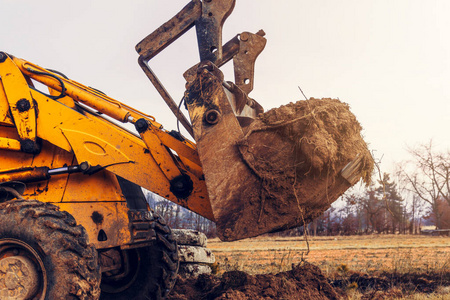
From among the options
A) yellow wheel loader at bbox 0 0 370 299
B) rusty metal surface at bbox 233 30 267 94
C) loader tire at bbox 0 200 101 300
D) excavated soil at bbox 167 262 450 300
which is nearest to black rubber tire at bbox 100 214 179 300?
yellow wheel loader at bbox 0 0 370 299

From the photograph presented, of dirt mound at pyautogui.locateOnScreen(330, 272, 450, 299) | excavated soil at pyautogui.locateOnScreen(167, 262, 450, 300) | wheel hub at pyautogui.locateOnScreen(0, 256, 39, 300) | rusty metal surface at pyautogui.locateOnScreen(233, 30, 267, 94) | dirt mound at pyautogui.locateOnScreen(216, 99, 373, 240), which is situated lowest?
dirt mound at pyautogui.locateOnScreen(330, 272, 450, 299)

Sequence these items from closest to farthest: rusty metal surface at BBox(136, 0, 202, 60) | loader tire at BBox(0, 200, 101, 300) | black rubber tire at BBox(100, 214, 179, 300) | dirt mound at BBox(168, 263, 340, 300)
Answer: loader tire at BBox(0, 200, 101, 300), dirt mound at BBox(168, 263, 340, 300), rusty metal surface at BBox(136, 0, 202, 60), black rubber tire at BBox(100, 214, 179, 300)

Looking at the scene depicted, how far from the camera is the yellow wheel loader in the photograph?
3.41 metres

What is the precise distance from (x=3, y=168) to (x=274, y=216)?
288cm

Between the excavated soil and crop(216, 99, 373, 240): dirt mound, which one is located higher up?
crop(216, 99, 373, 240): dirt mound

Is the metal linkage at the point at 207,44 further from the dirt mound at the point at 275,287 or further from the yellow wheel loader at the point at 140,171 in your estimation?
the dirt mound at the point at 275,287

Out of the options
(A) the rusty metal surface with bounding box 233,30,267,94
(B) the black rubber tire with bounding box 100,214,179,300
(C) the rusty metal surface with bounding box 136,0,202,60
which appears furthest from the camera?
(B) the black rubber tire with bounding box 100,214,179,300

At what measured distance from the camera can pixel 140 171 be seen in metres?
4.09

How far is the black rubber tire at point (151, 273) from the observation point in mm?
4852

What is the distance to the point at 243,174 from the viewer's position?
3600 millimetres

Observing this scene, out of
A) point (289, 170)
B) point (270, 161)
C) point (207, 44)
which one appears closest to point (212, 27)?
point (207, 44)

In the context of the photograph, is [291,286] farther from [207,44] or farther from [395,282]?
[395,282]

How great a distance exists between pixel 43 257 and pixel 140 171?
1.20 m

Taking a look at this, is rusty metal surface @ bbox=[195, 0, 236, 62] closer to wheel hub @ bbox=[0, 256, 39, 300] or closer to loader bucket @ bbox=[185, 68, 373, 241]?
loader bucket @ bbox=[185, 68, 373, 241]
